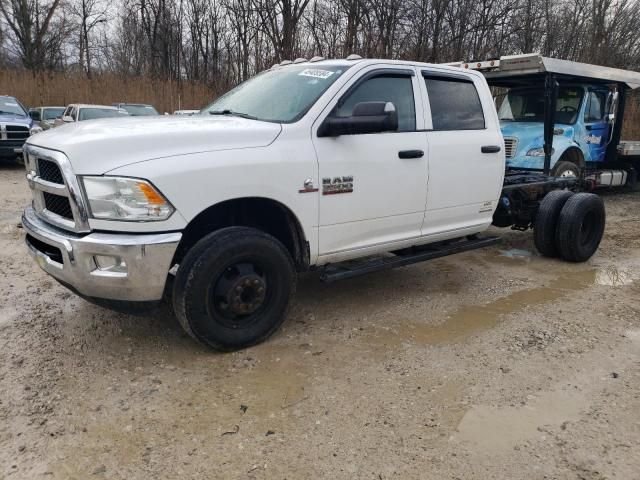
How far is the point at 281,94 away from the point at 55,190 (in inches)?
72.8

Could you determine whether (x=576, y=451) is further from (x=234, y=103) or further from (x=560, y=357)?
(x=234, y=103)

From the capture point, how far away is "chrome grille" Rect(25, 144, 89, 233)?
3.14 metres

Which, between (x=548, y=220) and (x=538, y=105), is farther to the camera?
(x=538, y=105)

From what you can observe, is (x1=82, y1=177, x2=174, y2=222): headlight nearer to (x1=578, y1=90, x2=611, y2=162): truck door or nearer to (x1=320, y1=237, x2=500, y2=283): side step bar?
(x1=320, y1=237, x2=500, y2=283): side step bar

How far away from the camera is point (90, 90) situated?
81.1 feet

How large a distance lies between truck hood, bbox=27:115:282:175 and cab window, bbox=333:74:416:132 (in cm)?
73

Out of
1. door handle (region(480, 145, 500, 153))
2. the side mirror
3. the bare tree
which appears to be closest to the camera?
the side mirror

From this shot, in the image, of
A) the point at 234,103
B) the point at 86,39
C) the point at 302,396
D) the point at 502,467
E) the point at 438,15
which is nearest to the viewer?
the point at 502,467

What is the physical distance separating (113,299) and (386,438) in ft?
6.04

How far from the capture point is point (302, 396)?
325 cm

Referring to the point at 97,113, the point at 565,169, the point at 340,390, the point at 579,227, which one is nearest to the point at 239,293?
the point at 340,390

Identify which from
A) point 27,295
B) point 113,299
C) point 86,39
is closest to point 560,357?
point 113,299

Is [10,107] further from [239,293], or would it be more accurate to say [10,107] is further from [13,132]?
[239,293]

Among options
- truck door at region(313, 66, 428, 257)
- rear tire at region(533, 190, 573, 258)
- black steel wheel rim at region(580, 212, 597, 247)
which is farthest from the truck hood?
black steel wheel rim at region(580, 212, 597, 247)
